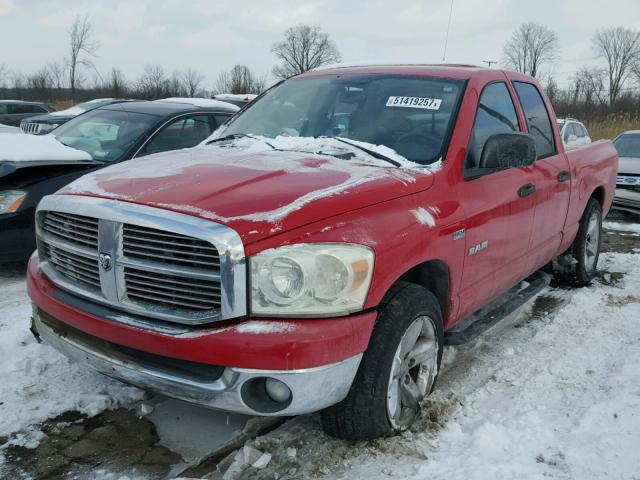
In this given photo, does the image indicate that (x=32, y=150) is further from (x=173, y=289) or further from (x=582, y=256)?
(x=582, y=256)

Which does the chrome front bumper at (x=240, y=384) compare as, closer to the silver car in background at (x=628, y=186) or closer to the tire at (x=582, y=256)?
the tire at (x=582, y=256)

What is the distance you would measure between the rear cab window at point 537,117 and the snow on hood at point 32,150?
373cm

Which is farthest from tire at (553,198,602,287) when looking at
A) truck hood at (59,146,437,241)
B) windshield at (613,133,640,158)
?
windshield at (613,133,640,158)

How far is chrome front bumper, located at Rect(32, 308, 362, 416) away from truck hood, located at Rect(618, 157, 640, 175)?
9.10m

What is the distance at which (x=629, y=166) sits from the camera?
33.5 feet

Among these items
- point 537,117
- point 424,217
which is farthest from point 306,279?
point 537,117

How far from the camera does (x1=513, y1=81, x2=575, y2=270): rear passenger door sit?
411 centimetres

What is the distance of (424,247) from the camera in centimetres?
285

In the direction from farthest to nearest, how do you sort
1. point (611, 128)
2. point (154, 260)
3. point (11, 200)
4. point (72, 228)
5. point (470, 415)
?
1. point (611, 128)
2. point (11, 200)
3. point (470, 415)
4. point (72, 228)
5. point (154, 260)

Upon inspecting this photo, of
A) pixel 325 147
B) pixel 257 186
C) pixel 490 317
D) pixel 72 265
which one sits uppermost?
pixel 325 147

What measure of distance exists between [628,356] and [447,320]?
56.4 inches

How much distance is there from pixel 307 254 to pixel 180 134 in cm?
445

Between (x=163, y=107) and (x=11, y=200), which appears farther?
(x=163, y=107)

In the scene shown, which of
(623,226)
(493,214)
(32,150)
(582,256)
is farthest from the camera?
(623,226)
